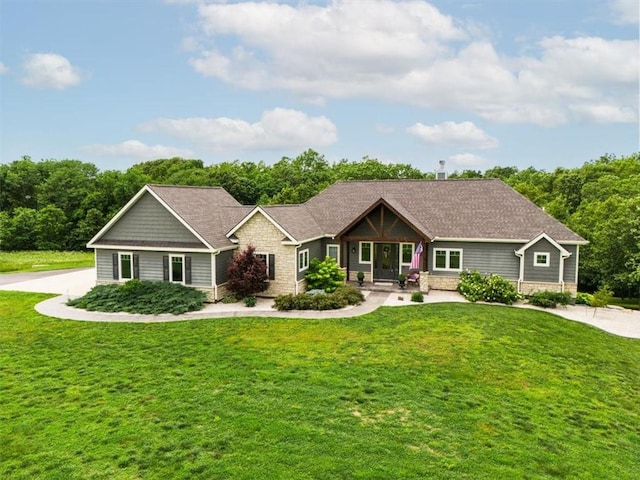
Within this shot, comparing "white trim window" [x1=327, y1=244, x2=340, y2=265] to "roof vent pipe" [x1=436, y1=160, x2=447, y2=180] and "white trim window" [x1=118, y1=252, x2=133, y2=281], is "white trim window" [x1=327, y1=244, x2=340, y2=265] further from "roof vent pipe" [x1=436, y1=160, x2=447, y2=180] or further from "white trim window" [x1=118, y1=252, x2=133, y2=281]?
"white trim window" [x1=118, y1=252, x2=133, y2=281]

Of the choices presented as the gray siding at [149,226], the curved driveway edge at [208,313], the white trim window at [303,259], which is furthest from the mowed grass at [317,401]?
the white trim window at [303,259]

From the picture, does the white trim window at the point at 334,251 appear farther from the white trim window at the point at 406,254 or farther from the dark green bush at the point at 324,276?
the white trim window at the point at 406,254

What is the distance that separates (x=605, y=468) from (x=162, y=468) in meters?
7.86

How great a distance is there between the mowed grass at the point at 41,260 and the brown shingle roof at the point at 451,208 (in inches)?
895

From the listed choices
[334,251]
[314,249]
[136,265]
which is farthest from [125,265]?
[334,251]

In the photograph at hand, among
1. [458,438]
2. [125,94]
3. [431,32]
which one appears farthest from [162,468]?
[125,94]

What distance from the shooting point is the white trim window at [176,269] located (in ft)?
72.3

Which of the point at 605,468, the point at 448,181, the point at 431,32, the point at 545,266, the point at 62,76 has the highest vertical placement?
the point at 431,32

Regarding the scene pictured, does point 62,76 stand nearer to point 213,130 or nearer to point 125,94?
point 125,94

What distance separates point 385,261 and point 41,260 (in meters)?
34.1

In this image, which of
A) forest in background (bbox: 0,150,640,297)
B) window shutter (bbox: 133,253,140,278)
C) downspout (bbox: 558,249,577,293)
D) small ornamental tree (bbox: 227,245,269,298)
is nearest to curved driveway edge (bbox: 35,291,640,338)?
small ornamental tree (bbox: 227,245,269,298)

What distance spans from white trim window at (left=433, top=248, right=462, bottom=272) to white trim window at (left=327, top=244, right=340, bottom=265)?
548cm

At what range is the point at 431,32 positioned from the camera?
20.0 metres

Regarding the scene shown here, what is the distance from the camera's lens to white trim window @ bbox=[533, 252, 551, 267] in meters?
22.4
